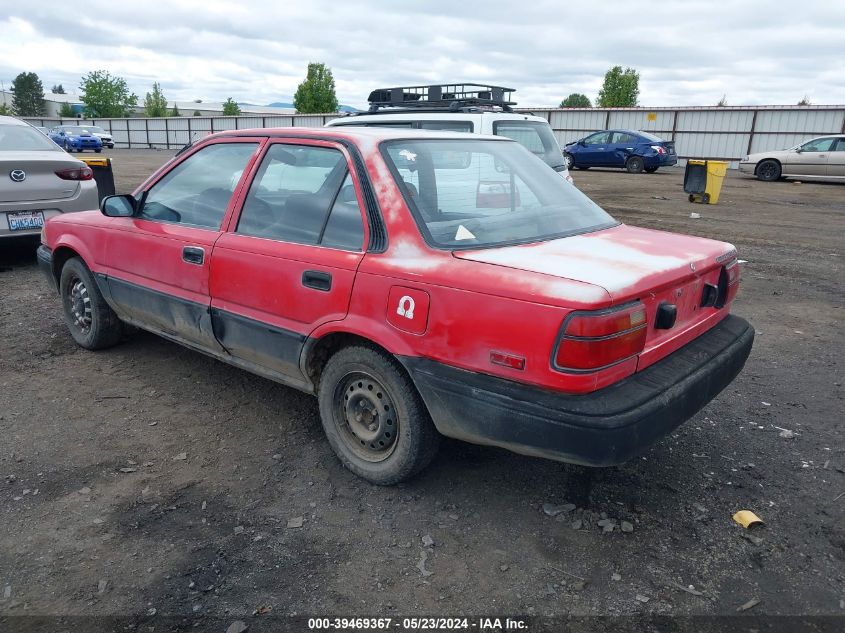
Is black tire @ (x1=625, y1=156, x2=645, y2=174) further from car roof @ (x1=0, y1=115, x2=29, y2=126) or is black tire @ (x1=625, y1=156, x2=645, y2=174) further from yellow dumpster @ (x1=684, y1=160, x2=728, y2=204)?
car roof @ (x1=0, y1=115, x2=29, y2=126)

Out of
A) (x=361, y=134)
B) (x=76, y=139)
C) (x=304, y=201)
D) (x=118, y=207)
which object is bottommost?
(x=118, y=207)

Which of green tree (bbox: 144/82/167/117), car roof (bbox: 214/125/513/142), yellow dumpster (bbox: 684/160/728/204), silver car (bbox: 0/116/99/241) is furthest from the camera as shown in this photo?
green tree (bbox: 144/82/167/117)

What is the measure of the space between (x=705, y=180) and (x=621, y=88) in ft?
167

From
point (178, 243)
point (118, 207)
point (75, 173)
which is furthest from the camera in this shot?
point (75, 173)

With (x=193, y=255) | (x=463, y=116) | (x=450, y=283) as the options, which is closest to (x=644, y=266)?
(x=450, y=283)

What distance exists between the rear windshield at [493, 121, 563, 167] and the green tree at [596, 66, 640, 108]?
55.4 metres

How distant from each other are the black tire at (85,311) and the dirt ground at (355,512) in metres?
0.22

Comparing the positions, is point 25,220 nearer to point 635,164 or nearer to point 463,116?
point 463,116

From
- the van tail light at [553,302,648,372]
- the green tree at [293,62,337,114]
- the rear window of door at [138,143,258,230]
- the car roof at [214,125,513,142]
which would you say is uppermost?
the green tree at [293,62,337,114]

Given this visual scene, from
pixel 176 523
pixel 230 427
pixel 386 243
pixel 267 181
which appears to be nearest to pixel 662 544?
pixel 386 243

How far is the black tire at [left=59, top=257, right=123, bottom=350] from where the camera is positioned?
4621 millimetres

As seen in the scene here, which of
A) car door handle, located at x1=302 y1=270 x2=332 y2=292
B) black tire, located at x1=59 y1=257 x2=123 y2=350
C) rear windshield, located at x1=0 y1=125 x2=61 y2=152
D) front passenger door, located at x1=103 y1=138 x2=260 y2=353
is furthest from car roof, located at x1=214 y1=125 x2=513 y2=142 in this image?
rear windshield, located at x1=0 y1=125 x2=61 y2=152

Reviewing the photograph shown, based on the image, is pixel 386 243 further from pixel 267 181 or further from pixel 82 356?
pixel 82 356

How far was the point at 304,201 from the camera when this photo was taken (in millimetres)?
3299
